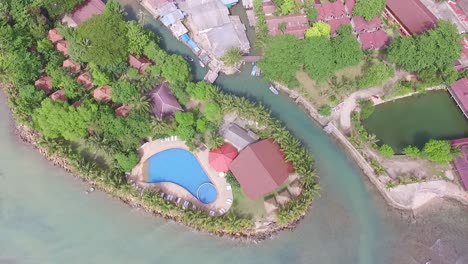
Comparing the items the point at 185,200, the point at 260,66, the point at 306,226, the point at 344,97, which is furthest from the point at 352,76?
the point at 185,200

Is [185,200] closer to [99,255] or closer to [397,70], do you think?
[99,255]

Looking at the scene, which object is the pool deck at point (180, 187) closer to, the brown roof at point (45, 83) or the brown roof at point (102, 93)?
the brown roof at point (102, 93)

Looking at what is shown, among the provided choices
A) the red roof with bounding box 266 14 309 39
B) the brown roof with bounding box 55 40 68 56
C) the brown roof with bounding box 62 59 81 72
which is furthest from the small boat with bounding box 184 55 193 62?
the brown roof with bounding box 55 40 68 56

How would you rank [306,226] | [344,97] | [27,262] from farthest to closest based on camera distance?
[344,97], [306,226], [27,262]

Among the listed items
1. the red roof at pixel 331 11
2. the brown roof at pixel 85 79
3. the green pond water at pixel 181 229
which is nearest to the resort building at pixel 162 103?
the brown roof at pixel 85 79

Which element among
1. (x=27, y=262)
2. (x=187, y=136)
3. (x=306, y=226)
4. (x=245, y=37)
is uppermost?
(x=245, y=37)

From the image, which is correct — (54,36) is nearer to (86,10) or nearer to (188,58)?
(86,10)

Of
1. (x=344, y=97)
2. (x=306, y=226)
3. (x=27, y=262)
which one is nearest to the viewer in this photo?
(x=27, y=262)
